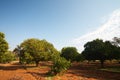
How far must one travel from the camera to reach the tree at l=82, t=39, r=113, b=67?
176 feet

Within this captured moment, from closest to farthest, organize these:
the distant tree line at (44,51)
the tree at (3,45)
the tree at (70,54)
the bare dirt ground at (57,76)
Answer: the bare dirt ground at (57,76)
the tree at (3,45)
the distant tree line at (44,51)
the tree at (70,54)

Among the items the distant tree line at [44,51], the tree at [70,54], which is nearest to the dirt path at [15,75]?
the distant tree line at [44,51]

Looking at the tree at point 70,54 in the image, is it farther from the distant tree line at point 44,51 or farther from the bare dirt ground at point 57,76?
the bare dirt ground at point 57,76

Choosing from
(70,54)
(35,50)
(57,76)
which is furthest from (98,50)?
(57,76)

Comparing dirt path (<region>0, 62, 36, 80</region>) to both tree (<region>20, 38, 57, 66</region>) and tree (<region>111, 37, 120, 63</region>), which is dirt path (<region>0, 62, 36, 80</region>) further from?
tree (<region>111, 37, 120, 63</region>)

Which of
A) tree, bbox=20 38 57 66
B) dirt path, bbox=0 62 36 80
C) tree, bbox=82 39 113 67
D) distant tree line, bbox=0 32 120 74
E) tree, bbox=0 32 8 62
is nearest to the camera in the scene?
dirt path, bbox=0 62 36 80

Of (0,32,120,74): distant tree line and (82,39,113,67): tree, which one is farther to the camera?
(82,39,113,67): tree

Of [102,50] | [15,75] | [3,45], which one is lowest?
[15,75]

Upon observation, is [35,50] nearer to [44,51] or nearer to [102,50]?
[44,51]

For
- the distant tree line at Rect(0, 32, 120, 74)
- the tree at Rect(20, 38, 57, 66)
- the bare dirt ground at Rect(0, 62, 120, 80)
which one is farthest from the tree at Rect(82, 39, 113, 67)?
the bare dirt ground at Rect(0, 62, 120, 80)

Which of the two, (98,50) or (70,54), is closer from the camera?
(98,50)

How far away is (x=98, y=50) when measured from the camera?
5509 cm

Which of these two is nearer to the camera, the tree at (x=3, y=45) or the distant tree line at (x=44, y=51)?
the tree at (x=3, y=45)

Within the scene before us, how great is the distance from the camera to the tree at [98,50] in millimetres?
53656
